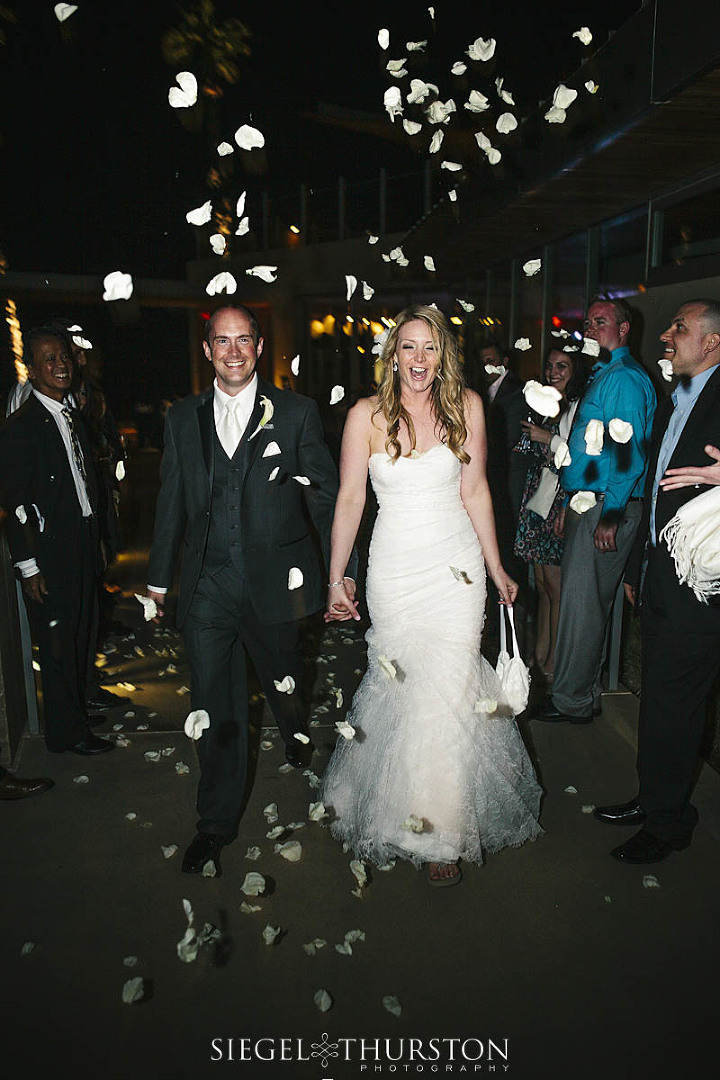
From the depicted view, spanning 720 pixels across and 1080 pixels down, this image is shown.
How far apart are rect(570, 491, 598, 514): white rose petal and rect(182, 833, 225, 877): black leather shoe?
219cm

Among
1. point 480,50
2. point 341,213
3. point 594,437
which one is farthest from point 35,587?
point 341,213

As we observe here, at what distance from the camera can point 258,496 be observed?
3305mm

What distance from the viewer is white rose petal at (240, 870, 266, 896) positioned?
9.58 ft

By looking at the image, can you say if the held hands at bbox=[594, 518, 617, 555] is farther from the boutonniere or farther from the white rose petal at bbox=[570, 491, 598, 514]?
the boutonniere

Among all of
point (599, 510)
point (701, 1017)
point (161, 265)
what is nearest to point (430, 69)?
point (599, 510)

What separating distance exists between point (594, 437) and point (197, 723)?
89.5 inches

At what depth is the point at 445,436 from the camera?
3150 mm

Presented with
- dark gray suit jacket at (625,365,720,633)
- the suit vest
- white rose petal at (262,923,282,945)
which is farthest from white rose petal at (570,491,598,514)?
white rose petal at (262,923,282,945)

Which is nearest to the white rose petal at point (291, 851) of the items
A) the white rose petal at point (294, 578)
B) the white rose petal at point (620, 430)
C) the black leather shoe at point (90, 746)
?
the white rose petal at point (294, 578)

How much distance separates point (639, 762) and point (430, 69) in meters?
6.76

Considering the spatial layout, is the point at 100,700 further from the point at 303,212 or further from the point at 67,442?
the point at 303,212

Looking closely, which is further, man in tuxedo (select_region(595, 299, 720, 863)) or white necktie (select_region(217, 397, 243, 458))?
white necktie (select_region(217, 397, 243, 458))

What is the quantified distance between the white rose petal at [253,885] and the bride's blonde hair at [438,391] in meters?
1.63

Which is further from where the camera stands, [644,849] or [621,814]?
[621,814]
